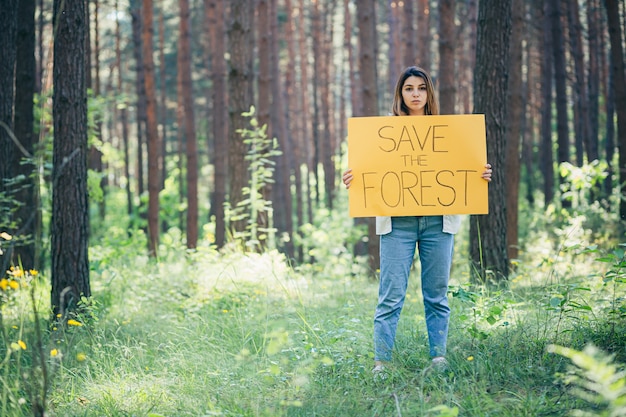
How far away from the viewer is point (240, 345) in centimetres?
521

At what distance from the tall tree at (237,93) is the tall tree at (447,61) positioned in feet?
11.6

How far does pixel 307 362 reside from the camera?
4.33 m

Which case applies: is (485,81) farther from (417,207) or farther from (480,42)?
(417,207)

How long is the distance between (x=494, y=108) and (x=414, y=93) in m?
3.07

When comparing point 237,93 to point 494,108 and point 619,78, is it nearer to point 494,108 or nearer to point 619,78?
point 494,108

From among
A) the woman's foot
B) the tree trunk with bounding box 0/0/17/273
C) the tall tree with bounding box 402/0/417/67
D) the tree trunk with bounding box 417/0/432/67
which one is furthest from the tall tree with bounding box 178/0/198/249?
the woman's foot

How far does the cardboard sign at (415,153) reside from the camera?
4504 mm

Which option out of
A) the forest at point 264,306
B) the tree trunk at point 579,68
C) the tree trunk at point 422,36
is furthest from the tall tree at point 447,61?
the tree trunk at point 579,68

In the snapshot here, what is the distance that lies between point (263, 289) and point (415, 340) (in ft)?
9.19

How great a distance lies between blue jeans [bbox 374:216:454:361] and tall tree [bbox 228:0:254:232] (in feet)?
20.8

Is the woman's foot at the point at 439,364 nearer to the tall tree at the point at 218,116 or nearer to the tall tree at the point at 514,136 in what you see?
the tall tree at the point at 514,136

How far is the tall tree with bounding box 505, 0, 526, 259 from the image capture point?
9891 mm

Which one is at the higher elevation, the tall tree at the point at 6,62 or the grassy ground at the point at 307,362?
the tall tree at the point at 6,62

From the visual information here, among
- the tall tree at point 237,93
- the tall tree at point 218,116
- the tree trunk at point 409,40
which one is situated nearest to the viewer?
the tall tree at point 237,93
